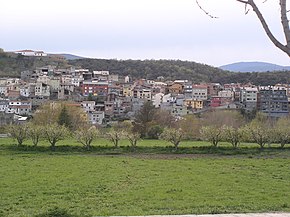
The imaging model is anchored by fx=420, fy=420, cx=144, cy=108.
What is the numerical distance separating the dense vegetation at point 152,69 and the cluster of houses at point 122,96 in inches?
449

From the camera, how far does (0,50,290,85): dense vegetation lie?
4754 inches

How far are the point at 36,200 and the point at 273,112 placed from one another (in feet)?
245

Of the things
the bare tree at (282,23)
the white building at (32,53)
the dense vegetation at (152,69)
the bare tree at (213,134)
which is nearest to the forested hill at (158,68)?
the dense vegetation at (152,69)

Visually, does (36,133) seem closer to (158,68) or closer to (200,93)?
(200,93)

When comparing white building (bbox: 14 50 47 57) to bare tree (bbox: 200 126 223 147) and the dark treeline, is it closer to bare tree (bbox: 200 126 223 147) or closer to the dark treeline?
the dark treeline

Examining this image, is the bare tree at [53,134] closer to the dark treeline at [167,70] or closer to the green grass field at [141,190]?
the green grass field at [141,190]

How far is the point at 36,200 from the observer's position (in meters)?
11.9

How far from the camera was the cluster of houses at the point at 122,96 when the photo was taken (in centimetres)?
8181

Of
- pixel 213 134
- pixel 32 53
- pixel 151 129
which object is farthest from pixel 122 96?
pixel 213 134

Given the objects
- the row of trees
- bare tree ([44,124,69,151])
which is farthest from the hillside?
bare tree ([44,124,69,151])

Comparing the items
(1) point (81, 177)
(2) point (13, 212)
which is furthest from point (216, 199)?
(1) point (81, 177)

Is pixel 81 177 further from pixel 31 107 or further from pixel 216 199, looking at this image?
pixel 31 107

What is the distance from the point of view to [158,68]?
14462 centimetres

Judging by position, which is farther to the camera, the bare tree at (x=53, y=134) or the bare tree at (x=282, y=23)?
the bare tree at (x=53, y=134)
